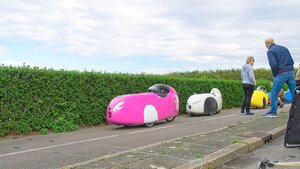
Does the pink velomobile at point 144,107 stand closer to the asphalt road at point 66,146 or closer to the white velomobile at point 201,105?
the asphalt road at point 66,146

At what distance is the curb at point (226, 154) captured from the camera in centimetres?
480

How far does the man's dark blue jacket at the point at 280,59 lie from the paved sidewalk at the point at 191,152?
93.1 inches

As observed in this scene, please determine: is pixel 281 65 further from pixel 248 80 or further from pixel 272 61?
pixel 248 80

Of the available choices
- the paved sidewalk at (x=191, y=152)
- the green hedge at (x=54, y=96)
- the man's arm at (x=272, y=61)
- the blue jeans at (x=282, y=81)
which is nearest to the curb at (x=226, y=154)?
the paved sidewalk at (x=191, y=152)

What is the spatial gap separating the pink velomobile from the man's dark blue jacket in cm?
312

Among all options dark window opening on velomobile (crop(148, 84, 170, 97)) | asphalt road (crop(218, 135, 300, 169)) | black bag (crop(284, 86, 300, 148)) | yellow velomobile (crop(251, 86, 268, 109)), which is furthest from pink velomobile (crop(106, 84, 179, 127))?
yellow velomobile (crop(251, 86, 268, 109))

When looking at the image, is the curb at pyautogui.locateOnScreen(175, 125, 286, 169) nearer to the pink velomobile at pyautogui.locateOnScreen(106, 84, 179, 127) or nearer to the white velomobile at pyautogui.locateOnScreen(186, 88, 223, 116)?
the pink velomobile at pyautogui.locateOnScreen(106, 84, 179, 127)

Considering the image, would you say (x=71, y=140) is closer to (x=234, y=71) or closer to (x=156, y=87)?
(x=156, y=87)

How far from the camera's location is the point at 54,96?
9.30 meters

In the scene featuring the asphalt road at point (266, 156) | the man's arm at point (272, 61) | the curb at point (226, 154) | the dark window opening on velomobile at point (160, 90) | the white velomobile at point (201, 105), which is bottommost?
the asphalt road at point (266, 156)

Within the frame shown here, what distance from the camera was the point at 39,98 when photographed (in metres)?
8.94

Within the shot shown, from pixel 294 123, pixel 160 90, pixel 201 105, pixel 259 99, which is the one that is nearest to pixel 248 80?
pixel 201 105

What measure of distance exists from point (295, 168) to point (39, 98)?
6249 mm

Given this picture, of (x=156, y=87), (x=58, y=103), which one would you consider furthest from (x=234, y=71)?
(x=58, y=103)
